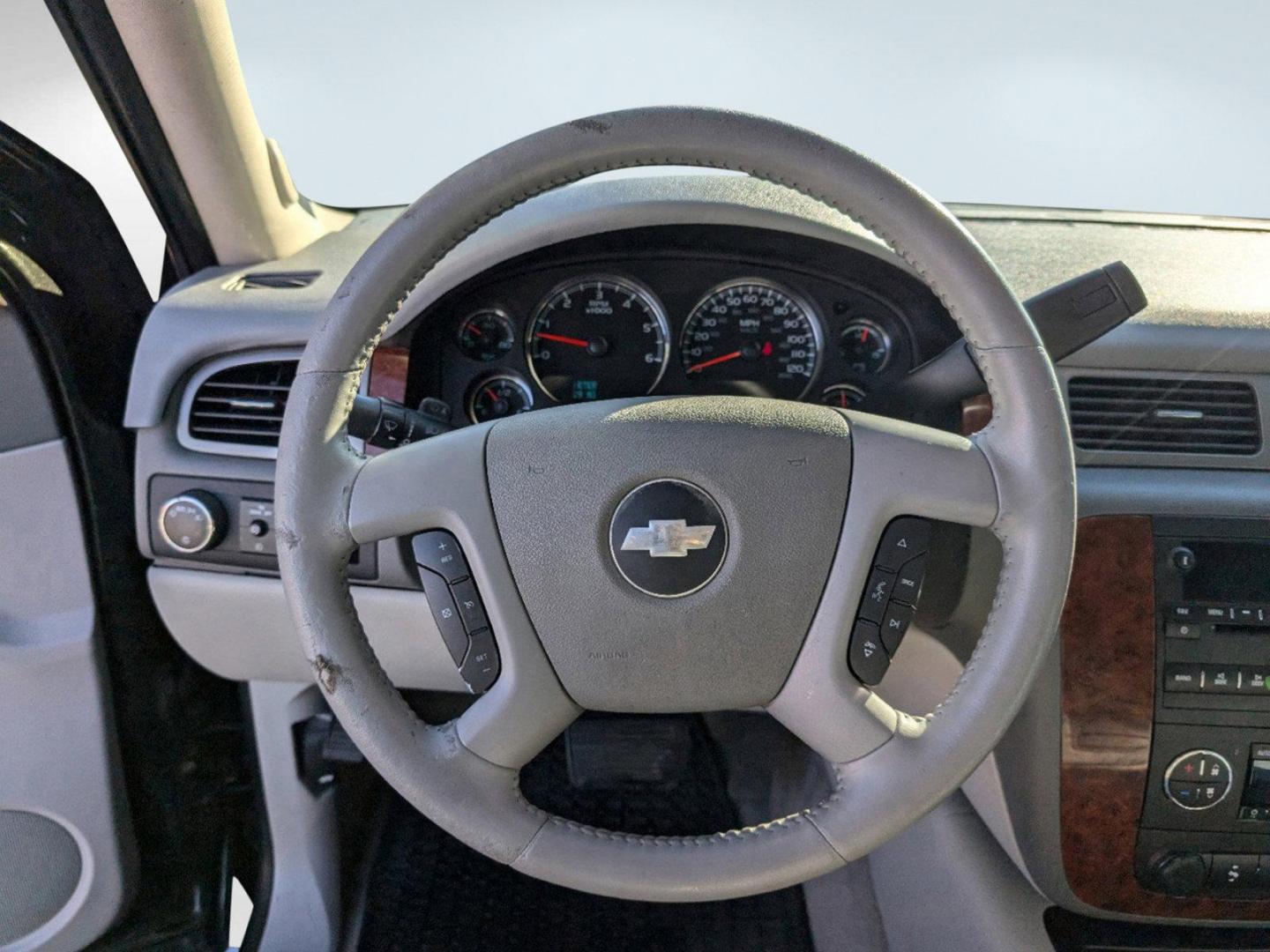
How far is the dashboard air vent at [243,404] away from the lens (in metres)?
1.68

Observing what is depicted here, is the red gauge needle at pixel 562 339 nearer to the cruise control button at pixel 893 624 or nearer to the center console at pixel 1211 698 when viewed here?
the cruise control button at pixel 893 624

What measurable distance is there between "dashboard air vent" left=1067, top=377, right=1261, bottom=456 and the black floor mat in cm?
88

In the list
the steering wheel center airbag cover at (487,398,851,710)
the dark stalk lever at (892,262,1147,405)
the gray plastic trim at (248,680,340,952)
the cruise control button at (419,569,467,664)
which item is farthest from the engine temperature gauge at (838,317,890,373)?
the gray plastic trim at (248,680,340,952)

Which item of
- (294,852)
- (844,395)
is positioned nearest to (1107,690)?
(844,395)

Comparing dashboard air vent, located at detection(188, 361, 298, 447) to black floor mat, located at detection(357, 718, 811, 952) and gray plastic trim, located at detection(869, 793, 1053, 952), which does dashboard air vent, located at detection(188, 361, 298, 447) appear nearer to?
black floor mat, located at detection(357, 718, 811, 952)


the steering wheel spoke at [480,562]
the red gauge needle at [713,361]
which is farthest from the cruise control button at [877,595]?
the red gauge needle at [713,361]

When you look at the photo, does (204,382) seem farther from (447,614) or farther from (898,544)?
(898,544)

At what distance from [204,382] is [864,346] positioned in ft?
3.21

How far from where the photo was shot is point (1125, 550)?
61.2 inches

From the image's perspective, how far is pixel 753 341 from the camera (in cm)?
169

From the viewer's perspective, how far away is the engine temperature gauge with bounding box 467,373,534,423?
66.5 inches

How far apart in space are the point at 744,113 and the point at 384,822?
1.63 meters

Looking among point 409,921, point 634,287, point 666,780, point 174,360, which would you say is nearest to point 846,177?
point 634,287

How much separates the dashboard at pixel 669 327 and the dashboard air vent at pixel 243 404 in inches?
8.2
